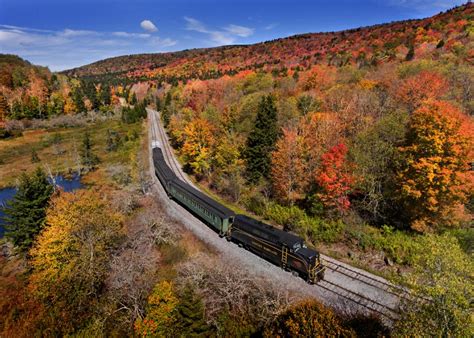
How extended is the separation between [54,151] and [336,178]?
74535 mm

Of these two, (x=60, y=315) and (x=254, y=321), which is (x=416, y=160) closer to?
(x=254, y=321)

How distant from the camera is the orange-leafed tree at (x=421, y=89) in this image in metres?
38.0

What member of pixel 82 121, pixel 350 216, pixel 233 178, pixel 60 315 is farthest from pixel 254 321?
pixel 82 121

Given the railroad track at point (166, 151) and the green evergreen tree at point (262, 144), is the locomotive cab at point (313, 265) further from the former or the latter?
the railroad track at point (166, 151)

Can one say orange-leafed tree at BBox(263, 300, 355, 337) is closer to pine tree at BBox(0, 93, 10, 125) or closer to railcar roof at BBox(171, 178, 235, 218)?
railcar roof at BBox(171, 178, 235, 218)

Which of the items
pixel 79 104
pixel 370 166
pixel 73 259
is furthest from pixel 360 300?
pixel 79 104

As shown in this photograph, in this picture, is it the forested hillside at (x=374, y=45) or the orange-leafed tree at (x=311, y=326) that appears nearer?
the orange-leafed tree at (x=311, y=326)

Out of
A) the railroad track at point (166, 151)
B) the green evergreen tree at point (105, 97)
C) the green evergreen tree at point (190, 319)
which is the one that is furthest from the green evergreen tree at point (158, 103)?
the green evergreen tree at point (190, 319)

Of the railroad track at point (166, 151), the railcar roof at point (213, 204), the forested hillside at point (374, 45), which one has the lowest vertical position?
the railroad track at point (166, 151)

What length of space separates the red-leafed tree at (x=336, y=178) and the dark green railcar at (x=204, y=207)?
10418 millimetres

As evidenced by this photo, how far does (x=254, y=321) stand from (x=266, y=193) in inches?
860

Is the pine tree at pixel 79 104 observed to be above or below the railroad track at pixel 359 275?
above

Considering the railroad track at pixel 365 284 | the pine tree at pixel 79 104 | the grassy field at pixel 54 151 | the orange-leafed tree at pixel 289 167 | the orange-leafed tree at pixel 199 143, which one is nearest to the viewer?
the railroad track at pixel 365 284

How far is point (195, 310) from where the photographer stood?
17.0 m
